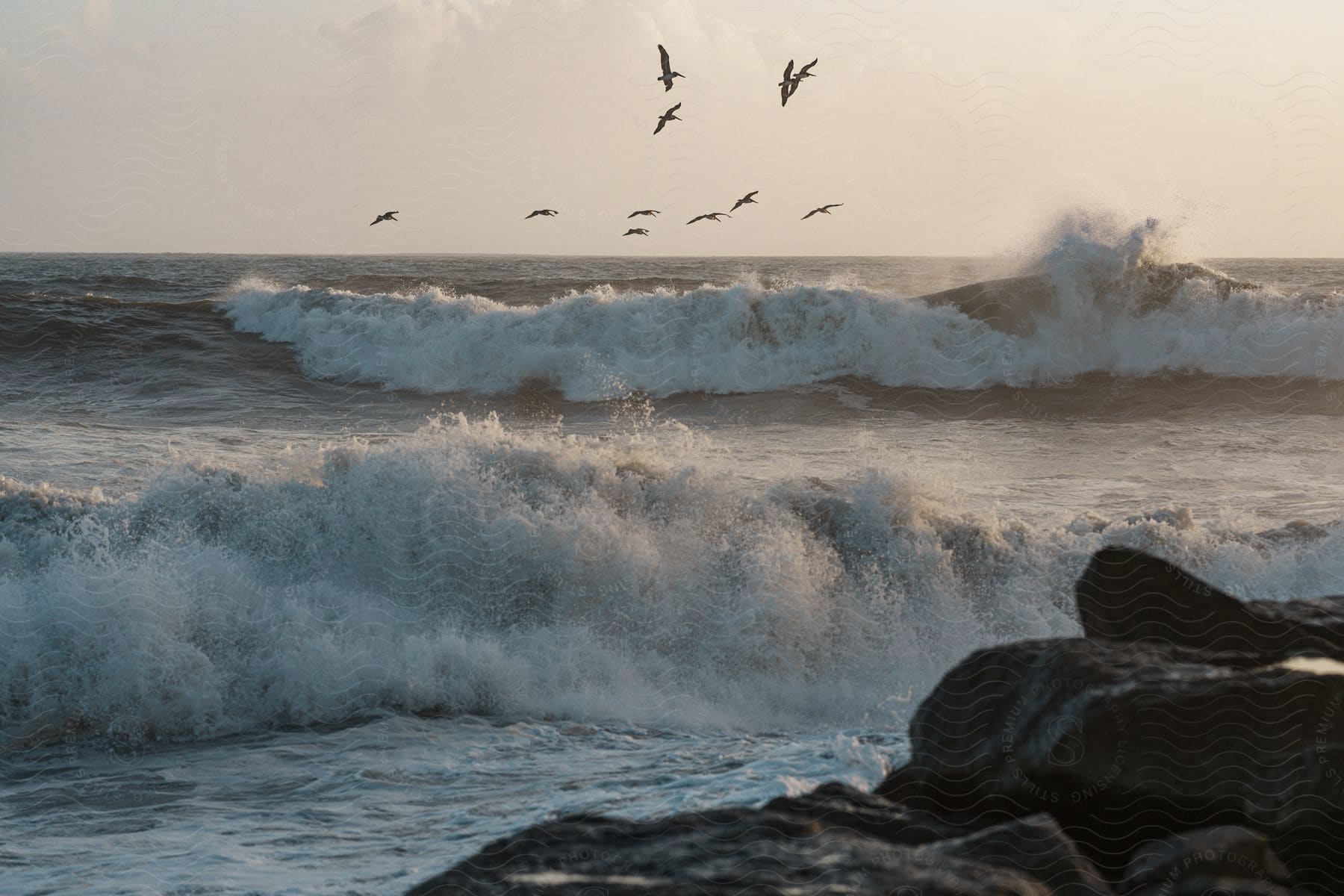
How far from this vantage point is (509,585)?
7480 mm

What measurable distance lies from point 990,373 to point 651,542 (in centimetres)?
1095

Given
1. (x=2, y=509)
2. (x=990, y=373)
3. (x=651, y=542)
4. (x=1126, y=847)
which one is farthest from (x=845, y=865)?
(x=990, y=373)

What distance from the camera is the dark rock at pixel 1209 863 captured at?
3057mm

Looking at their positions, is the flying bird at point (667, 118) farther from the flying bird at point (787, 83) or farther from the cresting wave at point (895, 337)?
the cresting wave at point (895, 337)

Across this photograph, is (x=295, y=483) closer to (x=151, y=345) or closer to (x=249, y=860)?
(x=249, y=860)

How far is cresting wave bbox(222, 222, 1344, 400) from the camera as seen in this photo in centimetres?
1714

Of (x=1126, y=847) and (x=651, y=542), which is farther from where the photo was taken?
(x=651, y=542)

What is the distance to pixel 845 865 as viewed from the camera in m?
3.09

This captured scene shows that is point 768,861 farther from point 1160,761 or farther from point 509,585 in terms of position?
point 509,585

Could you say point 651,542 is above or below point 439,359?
below

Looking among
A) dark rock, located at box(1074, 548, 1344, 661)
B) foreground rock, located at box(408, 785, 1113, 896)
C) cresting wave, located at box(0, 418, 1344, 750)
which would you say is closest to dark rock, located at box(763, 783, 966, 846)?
foreground rock, located at box(408, 785, 1113, 896)

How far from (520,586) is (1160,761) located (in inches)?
191

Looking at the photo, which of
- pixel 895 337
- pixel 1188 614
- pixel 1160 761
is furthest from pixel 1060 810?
pixel 895 337

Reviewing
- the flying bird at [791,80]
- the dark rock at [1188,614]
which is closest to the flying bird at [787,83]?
the flying bird at [791,80]
